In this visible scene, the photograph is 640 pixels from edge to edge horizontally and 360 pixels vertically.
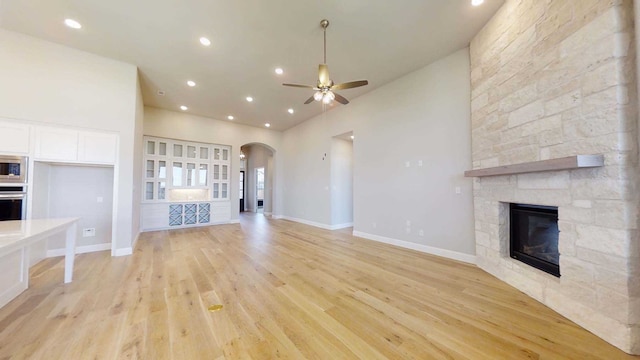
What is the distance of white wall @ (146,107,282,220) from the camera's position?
21.3 feet

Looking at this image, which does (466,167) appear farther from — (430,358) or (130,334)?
(130,334)

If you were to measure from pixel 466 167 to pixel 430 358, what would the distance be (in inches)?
120

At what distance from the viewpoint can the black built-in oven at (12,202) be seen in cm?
324

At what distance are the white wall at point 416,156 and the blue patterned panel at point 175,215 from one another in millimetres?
4650

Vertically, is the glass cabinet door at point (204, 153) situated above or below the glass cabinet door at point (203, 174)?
above

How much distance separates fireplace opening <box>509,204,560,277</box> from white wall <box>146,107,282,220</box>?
7.37 meters

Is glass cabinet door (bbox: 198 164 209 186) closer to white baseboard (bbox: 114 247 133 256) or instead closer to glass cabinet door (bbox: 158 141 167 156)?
glass cabinet door (bbox: 158 141 167 156)

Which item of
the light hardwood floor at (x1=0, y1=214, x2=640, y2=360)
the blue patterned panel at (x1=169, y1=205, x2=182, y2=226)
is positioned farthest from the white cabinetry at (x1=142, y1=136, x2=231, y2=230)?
the light hardwood floor at (x1=0, y1=214, x2=640, y2=360)

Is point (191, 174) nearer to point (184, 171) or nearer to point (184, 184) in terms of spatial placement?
point (184, 171)

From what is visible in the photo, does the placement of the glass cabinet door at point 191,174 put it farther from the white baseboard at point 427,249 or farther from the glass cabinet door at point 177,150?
the white baseboard at point 427,249

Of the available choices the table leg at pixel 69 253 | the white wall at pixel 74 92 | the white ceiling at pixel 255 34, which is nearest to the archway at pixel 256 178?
Answer: the white ceiling at pixel 255 34

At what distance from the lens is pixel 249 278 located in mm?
2996

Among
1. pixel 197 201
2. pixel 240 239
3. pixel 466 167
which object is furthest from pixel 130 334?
pixel 197 201

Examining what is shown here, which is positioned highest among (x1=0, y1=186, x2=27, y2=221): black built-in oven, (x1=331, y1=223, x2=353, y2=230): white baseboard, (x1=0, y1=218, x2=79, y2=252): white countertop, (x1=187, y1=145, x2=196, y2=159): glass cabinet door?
(x1=187, y1=145, x2=196, y2=159): glass cabinet door
